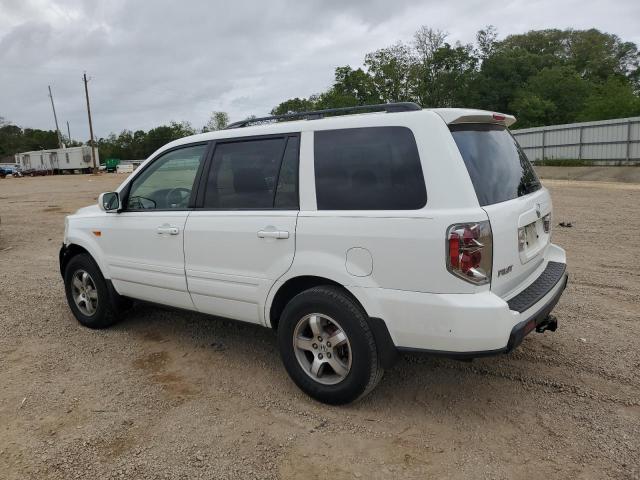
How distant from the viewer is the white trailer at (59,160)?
52.7m

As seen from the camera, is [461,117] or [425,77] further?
[425,77]

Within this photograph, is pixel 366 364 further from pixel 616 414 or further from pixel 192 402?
pixel 616 414

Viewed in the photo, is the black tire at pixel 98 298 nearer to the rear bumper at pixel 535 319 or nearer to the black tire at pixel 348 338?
the black tire at pixel 348 338

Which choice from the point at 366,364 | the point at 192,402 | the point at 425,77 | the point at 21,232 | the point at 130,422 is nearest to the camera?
the point at 366,364

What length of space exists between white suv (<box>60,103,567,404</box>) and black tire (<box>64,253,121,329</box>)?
750mm

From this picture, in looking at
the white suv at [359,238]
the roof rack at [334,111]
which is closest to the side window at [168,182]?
the white suv at [359,238]

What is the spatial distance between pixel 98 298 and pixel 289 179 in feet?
8.20

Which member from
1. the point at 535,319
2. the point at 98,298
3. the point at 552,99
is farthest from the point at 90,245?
the point at 552,99

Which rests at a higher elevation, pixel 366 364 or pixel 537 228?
pixel 537 228

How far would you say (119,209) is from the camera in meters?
4.40

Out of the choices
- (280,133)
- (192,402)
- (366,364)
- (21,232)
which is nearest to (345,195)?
(280,133)

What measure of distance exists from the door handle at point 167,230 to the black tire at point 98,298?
106 cm

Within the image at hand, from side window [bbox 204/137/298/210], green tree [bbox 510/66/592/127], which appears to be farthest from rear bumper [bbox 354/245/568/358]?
green tree [bbox 510/66/592/127]

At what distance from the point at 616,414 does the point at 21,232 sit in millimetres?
12580
